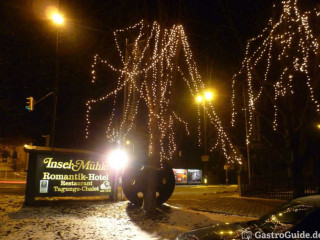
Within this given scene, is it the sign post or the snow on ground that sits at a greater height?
the sign post

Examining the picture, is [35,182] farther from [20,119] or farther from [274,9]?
[20,119]

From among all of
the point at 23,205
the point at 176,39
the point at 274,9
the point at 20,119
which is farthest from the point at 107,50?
the point at 20,119

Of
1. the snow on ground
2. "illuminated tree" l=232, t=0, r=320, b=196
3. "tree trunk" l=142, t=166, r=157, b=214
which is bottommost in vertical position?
the snow on ground

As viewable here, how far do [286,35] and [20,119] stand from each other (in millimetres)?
31623

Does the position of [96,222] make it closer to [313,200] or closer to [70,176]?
[70,176]

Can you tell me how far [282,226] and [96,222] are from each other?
19.4 feet

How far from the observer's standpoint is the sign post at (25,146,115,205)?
39.3 feet

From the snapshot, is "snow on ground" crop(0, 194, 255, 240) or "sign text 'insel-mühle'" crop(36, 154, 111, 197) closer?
"snow on ground" crop(0, 194, 255, 240)

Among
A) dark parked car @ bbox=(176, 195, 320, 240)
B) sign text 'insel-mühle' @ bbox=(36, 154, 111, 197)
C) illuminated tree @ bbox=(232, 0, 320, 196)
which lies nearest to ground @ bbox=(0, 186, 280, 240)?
sign text 'insel-mühle' @ bbox=(36, 154, 111, 197)

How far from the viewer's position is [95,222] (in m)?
8.45

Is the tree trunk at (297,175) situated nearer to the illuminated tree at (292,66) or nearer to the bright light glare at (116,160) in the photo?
the illuminated tree at (292,66)

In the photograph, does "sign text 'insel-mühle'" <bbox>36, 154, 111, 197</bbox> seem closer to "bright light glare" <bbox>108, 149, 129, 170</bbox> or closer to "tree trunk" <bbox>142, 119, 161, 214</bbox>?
"bright light glare" <bbox>108, 149, 129, 170</bbox>

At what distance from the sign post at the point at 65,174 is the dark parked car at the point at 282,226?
9.23 metres

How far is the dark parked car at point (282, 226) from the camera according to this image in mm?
3502
